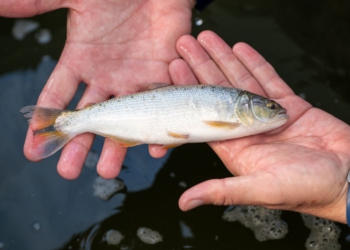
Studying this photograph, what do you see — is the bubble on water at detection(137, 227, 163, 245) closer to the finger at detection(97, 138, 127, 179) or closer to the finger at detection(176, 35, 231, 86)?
the finger at detection(97, 138, 127, 179)

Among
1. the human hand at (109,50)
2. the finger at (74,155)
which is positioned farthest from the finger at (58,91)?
the finger at (74,155)

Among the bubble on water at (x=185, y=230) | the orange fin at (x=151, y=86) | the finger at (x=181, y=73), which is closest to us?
the orange fin at (x=151, y=86)

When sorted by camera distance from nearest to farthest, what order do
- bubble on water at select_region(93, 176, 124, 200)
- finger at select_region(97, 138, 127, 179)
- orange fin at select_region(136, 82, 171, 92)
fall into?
finger at select_region(97, 138, 127, 179), orange fin at select_region(136, 82, 171, 92), bubble on water at select_region(93, 176, 124, 200)

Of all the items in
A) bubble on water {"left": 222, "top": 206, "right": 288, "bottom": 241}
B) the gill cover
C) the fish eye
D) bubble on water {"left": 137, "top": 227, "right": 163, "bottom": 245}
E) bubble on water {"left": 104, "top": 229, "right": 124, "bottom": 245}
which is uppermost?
the fish eye

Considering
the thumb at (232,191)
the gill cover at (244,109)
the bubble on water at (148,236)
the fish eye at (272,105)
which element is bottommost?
the bubble on water at (148,236)

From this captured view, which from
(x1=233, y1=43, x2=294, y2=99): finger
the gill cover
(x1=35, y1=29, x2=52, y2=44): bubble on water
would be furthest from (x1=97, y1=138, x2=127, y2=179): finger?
(x1=35, y1=29, x2=52, y2=44): bubble on water

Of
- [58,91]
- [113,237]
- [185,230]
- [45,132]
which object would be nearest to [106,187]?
[113,237]

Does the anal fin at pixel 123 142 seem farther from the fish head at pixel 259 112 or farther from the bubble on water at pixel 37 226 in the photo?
the bubble on water at pixel 37 226

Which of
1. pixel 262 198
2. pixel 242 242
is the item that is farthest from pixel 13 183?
pixel 262 198
